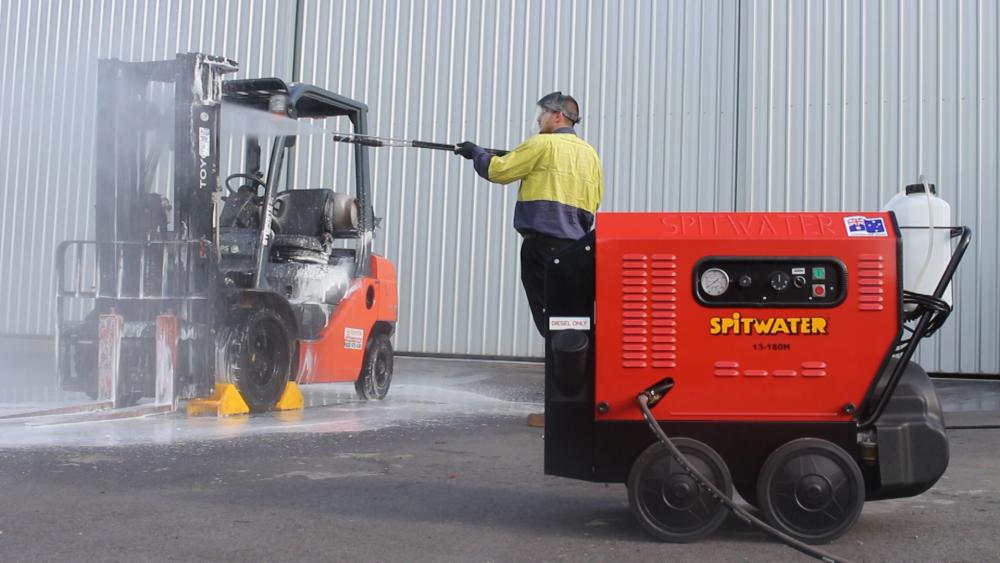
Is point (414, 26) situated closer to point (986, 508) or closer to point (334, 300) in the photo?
point (334, 300)

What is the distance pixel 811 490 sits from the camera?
11.5ft

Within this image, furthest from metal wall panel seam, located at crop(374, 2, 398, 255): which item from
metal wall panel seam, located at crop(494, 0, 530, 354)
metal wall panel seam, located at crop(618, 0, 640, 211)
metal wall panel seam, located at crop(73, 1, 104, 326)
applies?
metal wall panel seam, located at crop(73, 1, 104, 326)

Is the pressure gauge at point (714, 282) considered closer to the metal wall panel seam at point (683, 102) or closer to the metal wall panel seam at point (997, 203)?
the metal wall panel seam at point (997, 203)

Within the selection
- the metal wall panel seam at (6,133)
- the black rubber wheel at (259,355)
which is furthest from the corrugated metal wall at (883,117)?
the metal wall panel seam at (6,133)

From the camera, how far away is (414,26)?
45.4 feet

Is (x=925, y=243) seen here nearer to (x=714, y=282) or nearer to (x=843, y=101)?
(x=714, y=282)

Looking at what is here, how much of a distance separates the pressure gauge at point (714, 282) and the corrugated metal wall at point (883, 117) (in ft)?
27.7

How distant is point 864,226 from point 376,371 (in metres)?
5.86

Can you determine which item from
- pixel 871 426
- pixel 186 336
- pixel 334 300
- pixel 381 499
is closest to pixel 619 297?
pixel 871 426

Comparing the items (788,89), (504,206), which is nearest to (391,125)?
(504,206)

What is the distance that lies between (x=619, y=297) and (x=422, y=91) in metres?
10.5

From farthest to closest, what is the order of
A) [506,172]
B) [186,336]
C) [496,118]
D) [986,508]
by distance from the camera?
[496,118] < [186,336] < [506,172] < [986,508]

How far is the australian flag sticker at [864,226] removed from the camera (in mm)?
3557

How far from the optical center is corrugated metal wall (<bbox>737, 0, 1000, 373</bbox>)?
11109 mm
